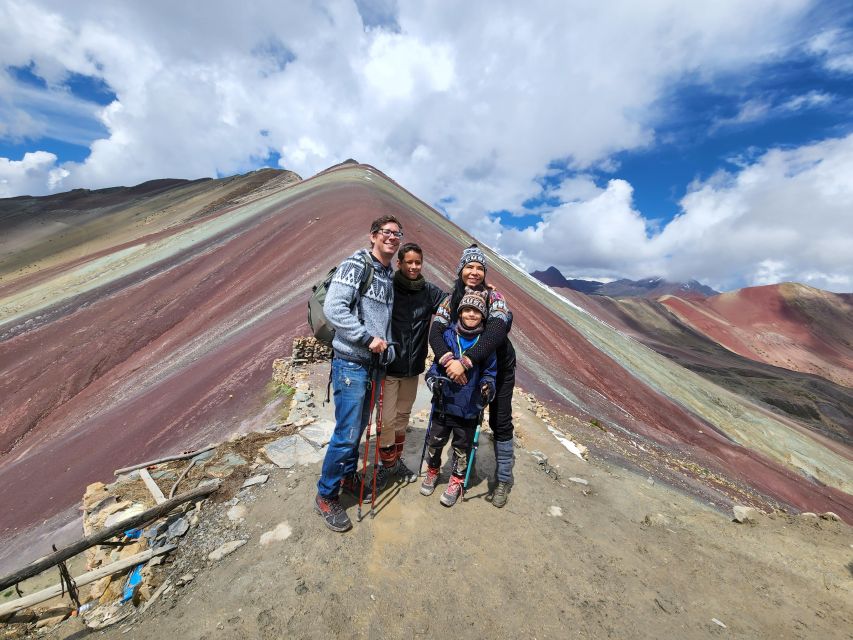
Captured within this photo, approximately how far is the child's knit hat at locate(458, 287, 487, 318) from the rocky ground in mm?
1966

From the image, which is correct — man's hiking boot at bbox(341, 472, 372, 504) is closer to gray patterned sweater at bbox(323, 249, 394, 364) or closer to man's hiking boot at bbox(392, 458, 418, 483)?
man's hiking boot at bbox(392, 458, 418, 483)

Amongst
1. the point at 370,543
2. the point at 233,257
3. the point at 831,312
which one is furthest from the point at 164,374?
the point at 831,312

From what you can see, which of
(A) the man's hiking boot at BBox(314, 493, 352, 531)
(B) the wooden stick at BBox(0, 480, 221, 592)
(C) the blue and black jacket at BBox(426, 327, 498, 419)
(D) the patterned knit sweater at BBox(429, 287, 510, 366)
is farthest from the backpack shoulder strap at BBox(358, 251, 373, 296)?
(B) the wooden stick at BBox(0, 480, 221, 592)

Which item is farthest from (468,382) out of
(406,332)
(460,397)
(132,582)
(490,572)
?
(132,582)

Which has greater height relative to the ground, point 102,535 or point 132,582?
point 102,535

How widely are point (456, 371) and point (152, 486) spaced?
337 centimetres

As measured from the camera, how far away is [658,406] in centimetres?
1349

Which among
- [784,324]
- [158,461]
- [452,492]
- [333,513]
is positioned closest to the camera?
[333,513]

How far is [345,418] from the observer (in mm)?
3145

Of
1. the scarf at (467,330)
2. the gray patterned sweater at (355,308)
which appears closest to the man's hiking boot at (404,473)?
the gray patterned sweater at (355,308)

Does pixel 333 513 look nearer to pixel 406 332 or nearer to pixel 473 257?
pixel 406 332

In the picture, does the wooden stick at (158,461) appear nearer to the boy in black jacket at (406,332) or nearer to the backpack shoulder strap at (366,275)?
the boy in black jacket at (406,332)

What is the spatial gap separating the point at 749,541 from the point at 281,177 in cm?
5484

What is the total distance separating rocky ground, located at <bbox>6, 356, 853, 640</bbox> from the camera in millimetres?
2576
